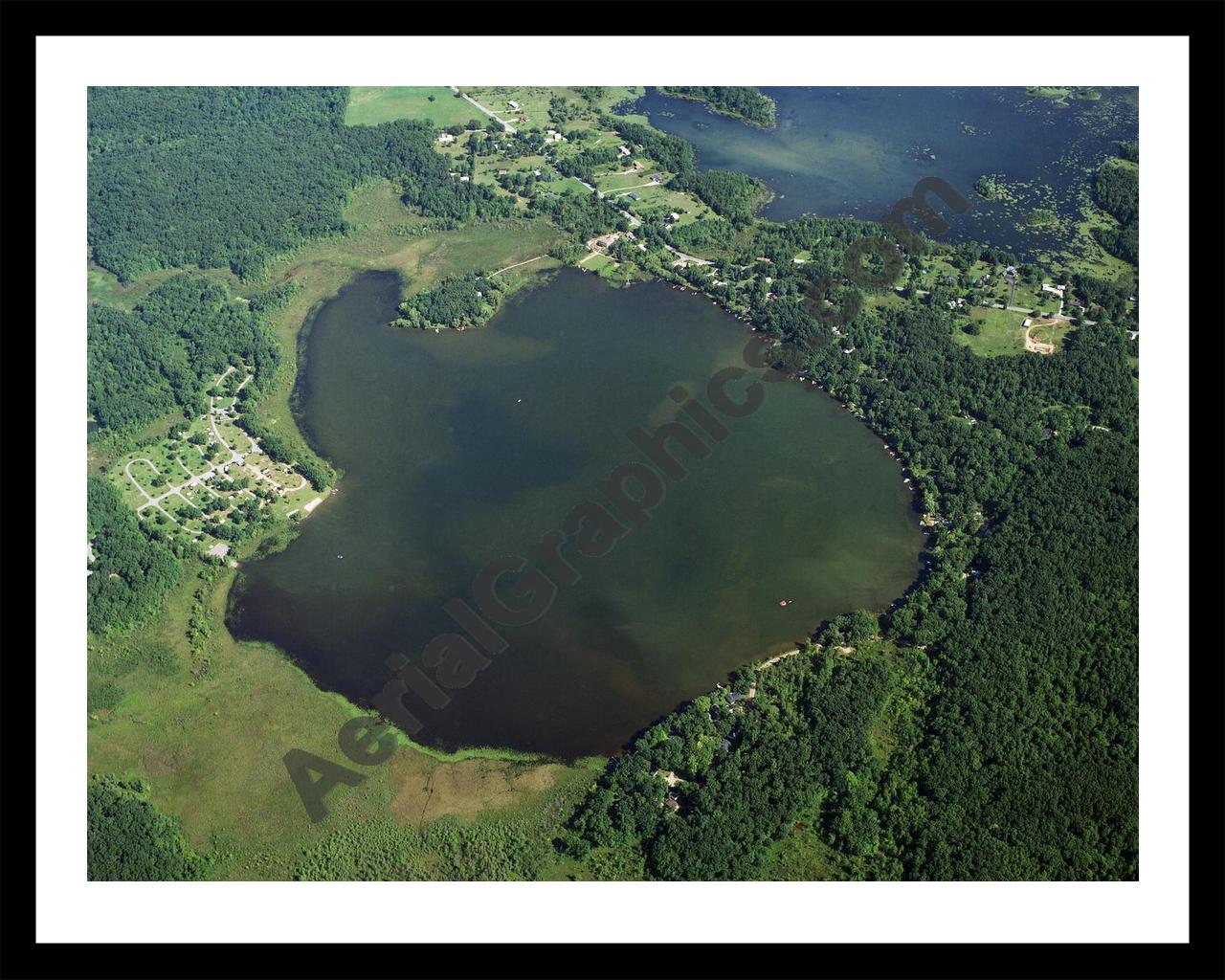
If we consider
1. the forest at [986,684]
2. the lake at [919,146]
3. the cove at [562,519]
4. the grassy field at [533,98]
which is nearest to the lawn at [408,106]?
the grassy field at [533,98]

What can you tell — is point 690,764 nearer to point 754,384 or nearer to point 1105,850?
point 1105,850

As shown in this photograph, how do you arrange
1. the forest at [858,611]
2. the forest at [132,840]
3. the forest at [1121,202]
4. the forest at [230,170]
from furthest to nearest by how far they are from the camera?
the forest at [230,170], the forest at [1121,202], the forest at [858,611], the forest at [132,840]

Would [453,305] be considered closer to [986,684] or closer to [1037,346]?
[1037,346]

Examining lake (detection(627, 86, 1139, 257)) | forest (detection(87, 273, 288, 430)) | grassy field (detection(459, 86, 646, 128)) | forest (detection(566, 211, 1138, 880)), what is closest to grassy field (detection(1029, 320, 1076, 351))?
forest (detection(566, 211, 1138, 880))

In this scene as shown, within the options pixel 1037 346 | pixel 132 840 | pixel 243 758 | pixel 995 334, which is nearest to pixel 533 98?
pixel 995 334

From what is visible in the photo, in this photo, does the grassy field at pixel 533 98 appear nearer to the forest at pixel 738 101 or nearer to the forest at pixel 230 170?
the forest at pixel 738 101

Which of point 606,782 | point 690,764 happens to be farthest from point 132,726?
point 690,764
